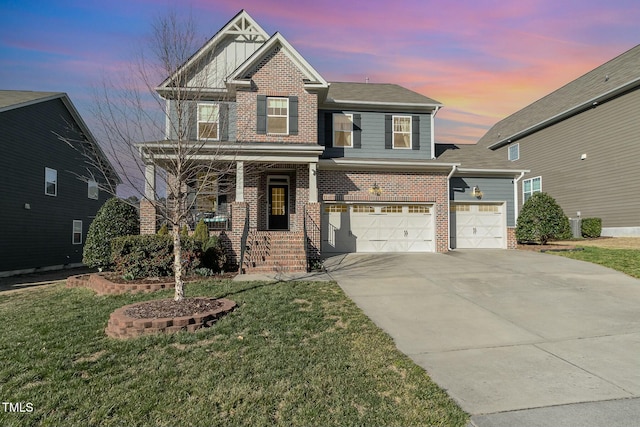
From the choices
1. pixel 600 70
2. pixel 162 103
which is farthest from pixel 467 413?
pixel 600 70

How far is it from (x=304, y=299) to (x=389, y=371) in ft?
11.0

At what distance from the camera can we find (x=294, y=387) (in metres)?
3.68

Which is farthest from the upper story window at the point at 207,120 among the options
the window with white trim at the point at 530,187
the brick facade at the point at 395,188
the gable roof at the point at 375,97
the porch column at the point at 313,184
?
the window with white trim at the point at 530,187

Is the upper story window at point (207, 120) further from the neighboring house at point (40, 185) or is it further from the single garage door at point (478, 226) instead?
the single garage door at point (478, 226)

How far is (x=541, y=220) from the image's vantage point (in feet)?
48.4

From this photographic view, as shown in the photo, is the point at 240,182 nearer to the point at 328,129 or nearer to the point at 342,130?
the point at 328,129

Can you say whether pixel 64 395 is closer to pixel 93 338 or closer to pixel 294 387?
pixel 93 338

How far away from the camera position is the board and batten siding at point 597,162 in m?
16.8

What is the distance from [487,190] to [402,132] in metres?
4.58

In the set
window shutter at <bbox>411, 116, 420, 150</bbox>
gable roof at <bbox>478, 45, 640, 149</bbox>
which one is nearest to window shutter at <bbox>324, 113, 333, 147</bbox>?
window shutter at <bbox>411, 116, 420, 150</bbox>

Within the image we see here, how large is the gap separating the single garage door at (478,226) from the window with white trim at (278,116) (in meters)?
8.01

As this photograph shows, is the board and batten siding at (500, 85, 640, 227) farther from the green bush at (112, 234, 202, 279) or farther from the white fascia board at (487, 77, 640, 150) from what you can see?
the green bush at (112, 234, 202, 279)

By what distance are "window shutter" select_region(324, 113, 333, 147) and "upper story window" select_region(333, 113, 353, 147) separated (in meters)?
0.14

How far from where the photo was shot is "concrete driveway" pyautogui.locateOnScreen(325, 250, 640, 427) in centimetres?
346
